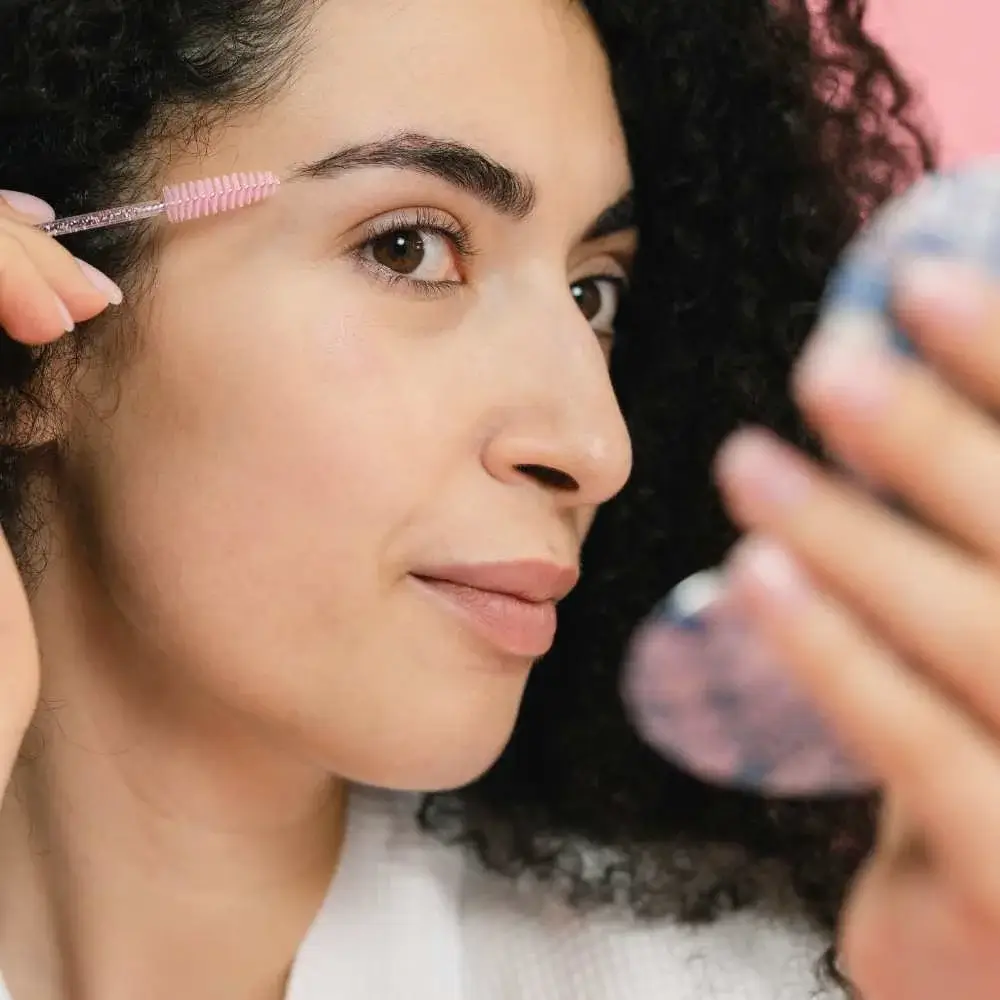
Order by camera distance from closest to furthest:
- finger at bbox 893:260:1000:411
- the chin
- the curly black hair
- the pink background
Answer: finger at bbox 893:260:1000:411
the chin
the curly black hair
the pink background

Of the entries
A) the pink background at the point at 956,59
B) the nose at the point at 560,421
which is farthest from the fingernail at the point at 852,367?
the pink background at the point at 956,59

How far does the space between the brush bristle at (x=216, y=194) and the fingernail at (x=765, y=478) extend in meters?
0.37

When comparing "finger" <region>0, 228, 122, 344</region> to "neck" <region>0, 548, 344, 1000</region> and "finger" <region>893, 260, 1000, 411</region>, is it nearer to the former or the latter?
"neck" <region>0, 548, 344, 1000</region>

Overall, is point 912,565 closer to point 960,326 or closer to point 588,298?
point 960,326

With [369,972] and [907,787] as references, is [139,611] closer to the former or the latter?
[369,972]

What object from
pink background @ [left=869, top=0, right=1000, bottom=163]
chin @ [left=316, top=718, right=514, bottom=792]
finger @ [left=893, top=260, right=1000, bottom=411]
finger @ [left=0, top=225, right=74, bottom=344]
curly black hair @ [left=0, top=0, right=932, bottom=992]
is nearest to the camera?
finger @ [left=893, top=260, right=1000, bottom=411]

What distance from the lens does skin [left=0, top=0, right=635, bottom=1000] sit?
645 millimetres

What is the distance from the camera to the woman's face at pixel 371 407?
0.65 metres

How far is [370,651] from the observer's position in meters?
0.67

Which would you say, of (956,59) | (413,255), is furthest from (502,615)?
(956,59)

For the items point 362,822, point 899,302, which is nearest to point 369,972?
point 362,822

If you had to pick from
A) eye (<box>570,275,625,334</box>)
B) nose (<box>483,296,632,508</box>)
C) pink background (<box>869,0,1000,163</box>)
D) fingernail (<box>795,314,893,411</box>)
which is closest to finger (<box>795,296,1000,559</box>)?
fingernail (<box>795,314,893,411</box>)

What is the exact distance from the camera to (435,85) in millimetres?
652

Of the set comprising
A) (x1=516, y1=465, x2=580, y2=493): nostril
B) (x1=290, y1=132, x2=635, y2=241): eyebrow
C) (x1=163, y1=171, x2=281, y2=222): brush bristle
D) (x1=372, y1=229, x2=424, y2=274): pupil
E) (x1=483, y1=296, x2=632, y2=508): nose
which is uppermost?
(x1=290, y1=132, x2=635, y2=241): eyebrow
